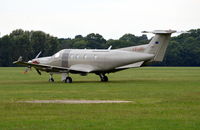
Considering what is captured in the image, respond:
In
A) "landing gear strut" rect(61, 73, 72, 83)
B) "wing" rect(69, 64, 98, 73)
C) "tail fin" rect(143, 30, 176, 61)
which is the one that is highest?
"tail fin" rect(143, 30, 176, 61)

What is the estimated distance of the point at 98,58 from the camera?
2004 inches

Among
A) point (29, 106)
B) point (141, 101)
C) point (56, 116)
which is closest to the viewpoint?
point (56, 116)

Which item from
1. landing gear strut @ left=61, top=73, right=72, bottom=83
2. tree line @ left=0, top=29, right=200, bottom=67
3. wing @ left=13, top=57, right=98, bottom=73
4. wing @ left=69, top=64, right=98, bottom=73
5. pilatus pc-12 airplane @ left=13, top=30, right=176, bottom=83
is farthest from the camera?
tree line @ left=0, top=29, right=200, bottom=67

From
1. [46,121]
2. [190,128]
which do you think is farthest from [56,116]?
[190,128]

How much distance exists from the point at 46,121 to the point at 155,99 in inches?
406

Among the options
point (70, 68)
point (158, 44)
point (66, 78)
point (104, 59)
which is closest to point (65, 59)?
point (70, 68)

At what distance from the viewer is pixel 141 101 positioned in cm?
2870

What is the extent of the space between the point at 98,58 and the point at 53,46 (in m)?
87.3

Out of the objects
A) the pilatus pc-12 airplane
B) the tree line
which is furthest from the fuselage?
the tree line

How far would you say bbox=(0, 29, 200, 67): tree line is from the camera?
136 m

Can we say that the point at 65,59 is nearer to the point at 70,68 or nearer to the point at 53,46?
the point at 70,68

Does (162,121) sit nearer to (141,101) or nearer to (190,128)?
(190,128)

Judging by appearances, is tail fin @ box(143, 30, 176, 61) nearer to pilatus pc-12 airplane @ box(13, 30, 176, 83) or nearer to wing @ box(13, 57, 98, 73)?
pilatus pc-12 airplane @ box(13, 30, 176, 83)

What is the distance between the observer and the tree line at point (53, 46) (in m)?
136
